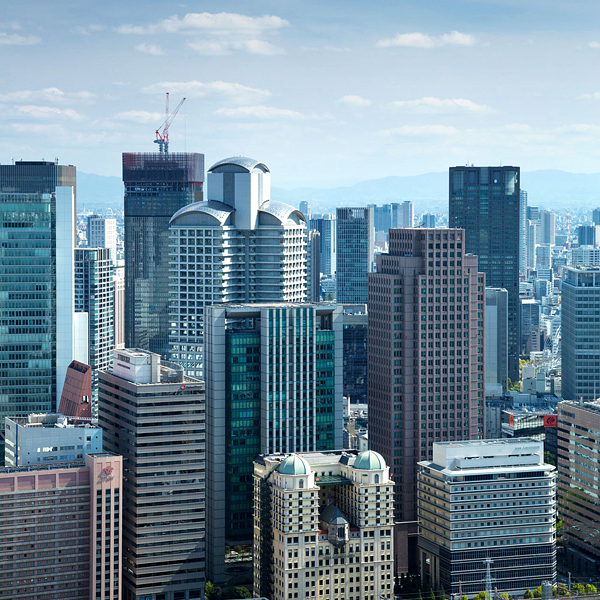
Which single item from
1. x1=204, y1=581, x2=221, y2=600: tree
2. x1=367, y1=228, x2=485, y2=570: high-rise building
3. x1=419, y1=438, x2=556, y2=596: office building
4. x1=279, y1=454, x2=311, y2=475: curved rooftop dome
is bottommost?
x1=204, y1=581, x2=221, y2=600: tree

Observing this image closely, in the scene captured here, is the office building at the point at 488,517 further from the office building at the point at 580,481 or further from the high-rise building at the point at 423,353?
the office building at the point at 580,481

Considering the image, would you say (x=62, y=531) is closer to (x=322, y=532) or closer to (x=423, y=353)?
(x=322, y=532)

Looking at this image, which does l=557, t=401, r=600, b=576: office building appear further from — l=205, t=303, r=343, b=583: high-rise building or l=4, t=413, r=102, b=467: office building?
l=4, t=413, r=102, b=467: office building

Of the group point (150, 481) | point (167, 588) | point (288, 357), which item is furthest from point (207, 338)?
point (167, 588)

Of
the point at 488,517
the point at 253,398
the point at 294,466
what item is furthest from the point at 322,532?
the point at 253,398

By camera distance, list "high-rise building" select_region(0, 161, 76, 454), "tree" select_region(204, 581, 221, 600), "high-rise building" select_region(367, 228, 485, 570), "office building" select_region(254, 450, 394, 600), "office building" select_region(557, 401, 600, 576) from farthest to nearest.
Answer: "high-rise building" select_region(0, 161, 76, 454) → "high-rise building" select_region(367, 228, 485, 570) → "office building" select_region(557, 401, 600, 576) → "tree" select_region(204, 581, 221, 600) → "office building" select_region(254, 450, 394, 600)

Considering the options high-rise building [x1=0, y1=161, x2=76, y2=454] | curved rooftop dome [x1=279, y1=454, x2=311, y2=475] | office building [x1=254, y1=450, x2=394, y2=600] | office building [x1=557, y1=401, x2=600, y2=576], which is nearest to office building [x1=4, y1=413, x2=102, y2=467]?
office building [x1=254, y1=450, x2=394, y2=600]
